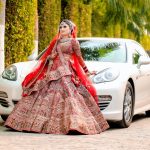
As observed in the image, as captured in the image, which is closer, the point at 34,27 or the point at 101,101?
the point at 101,101

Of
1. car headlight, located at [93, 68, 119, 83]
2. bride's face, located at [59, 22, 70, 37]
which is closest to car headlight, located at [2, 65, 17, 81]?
bride's face, located at [59, 22, 70, 37]

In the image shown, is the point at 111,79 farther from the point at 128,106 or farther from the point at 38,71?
the point at 38,71

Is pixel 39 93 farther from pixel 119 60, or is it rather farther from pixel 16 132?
pixel 119 60

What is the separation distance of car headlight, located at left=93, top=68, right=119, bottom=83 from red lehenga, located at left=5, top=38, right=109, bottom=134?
0.34 meters

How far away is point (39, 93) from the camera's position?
988 cm

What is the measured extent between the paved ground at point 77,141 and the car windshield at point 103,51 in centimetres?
158

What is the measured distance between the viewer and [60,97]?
9781mm

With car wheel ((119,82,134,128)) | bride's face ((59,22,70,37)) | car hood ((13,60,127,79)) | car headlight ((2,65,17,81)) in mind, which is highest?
bride's face ((59,22,70,37))

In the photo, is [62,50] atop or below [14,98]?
atop

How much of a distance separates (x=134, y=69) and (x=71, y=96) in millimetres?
1689

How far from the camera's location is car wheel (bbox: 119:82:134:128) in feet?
34.6

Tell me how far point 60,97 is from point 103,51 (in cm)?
201

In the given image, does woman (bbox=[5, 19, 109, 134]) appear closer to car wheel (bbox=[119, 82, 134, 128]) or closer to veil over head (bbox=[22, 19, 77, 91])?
veil over head (bbox=[22, 19, 77, 91])

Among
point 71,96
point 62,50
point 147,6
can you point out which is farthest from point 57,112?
point 147,6
